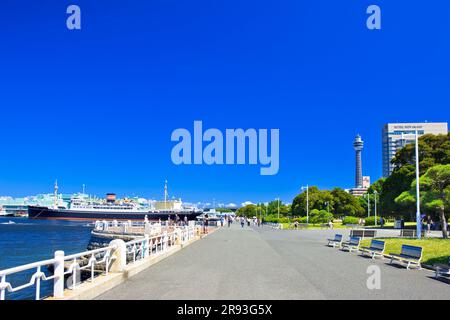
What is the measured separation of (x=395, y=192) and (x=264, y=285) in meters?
49.3

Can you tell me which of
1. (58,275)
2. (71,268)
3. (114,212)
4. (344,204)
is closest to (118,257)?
(71,268)

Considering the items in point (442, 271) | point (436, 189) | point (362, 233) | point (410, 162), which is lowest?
point (362, 233)

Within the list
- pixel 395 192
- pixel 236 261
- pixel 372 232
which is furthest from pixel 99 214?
pixel 236 261

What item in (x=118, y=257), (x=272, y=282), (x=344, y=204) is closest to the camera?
(x=272, y=282)

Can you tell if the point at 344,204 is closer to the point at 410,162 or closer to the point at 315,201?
the point at 315,201

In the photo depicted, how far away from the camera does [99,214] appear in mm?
134125

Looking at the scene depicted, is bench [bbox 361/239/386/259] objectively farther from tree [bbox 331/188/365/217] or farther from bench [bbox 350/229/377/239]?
tree [bbox 331/188/365/217]

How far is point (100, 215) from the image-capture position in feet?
439

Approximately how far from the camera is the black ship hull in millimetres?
129000

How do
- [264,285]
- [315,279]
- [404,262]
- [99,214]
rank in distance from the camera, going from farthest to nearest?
[99,214] → [404,262] → [315,279] → [264,285]
